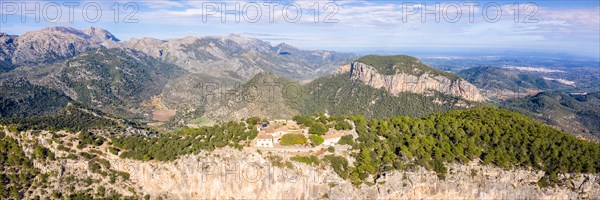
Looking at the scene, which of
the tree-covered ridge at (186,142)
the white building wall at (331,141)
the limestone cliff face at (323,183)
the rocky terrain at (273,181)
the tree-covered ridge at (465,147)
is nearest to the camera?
the limestone cliff face at (323,183)

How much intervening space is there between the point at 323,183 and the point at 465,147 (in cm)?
3513

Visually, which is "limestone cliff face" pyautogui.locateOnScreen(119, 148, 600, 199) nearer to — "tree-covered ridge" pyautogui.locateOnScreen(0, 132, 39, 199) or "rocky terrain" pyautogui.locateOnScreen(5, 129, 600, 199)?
"rocky terrain" pyautogui.locateOnScreen(5, 129, 600, 199)

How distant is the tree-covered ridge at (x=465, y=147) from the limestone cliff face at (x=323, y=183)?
2.10 meters

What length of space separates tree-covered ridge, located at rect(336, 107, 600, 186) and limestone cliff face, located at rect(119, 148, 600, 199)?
6.87 feet

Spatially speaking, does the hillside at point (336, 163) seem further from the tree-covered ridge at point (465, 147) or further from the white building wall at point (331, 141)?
the white building wall at point (331, 141)

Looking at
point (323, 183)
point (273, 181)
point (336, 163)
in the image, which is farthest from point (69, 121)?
point (336, 163)

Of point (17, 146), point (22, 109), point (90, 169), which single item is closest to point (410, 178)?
point (90, 169)

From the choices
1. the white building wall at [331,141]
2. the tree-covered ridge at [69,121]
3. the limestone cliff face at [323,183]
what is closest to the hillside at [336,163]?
the limestone cliff face at [323,183]

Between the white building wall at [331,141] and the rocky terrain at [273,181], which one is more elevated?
the white building wall at [331,141]

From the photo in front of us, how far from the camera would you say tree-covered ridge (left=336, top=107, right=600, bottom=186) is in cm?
7406

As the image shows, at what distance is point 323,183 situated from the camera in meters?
68.6

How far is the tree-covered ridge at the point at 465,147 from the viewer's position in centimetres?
7406

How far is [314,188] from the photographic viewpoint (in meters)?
68.4

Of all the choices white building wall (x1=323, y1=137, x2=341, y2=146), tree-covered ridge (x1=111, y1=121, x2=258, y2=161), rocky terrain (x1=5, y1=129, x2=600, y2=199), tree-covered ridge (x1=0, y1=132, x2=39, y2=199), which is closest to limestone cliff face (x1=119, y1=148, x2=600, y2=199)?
rocky terrain (x1=5, y1=129, x2=600, y2=199)
